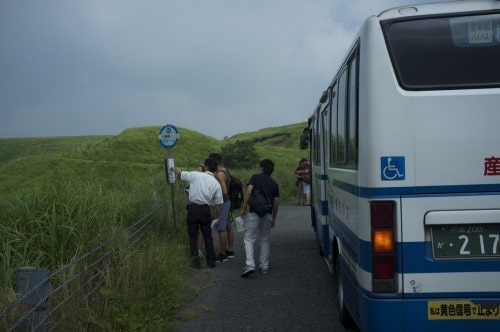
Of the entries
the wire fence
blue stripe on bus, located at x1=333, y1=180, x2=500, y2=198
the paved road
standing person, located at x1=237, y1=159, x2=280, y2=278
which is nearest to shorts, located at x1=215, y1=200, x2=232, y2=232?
the paved road

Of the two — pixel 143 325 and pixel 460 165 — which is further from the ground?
pixel 460 165

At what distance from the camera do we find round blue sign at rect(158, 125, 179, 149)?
10.8m

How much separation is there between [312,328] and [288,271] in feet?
9.66

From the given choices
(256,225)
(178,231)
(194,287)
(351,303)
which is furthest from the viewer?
(178,231)

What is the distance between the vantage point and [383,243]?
3473 millimetres

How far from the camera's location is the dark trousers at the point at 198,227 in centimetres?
863

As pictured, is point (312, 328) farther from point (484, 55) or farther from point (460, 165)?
point (484, 55)

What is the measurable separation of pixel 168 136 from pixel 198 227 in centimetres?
275

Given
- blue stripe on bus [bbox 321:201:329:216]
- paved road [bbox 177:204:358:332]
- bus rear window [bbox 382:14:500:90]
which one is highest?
bus rear window [bbox 382:14:500:90]

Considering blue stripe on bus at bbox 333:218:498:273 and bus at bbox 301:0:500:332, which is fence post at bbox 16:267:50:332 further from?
blue stripe on bus at bbox 333:218:498:273

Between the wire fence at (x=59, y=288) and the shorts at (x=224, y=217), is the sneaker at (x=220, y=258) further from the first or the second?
the wire fence at (x=59, y=288)

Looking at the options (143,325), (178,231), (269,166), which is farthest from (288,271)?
(143,325)

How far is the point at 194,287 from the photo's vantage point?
7457 millimetres

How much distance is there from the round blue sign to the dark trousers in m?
2.50
